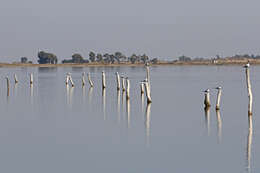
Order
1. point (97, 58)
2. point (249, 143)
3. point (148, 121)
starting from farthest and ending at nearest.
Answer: point (97, 58) < point (148, 121) < point (249, 143)

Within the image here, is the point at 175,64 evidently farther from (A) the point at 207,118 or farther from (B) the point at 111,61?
(A) the point at 207,118

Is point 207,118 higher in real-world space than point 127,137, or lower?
higher

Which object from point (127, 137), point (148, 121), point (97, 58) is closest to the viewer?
point (127, 137)

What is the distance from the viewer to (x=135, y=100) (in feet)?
113

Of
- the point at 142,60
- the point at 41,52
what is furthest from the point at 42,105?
the point at 142,60

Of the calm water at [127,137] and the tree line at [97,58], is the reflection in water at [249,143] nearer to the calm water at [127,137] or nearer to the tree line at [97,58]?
the calm water at [127,137]

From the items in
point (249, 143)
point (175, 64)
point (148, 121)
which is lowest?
point (249, 143)

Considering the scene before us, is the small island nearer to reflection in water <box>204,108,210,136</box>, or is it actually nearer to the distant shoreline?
the distant shoreline

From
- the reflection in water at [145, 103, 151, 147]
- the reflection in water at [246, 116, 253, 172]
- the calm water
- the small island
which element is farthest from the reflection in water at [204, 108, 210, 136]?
the small island

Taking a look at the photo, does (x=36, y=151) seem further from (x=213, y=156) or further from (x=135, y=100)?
(x=135, y=100)

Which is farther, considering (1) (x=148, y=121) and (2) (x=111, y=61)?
(2) (x=111, y=61)

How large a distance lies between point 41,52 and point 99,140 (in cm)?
11554

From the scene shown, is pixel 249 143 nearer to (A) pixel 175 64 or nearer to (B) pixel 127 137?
(B) pixel 127 137

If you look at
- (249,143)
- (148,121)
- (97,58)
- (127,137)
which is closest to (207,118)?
(148,121)
